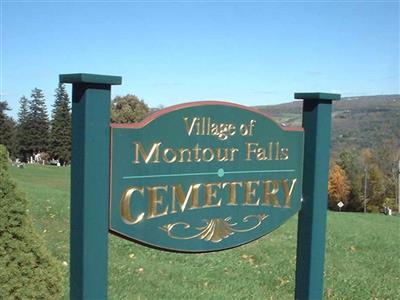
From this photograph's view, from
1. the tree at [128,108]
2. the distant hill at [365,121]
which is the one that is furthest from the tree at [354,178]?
the tree at [128,108]

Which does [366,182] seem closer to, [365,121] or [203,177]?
[365,121]

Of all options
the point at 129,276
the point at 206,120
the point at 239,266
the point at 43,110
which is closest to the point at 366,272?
the point at 239,266

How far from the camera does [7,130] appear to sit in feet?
160

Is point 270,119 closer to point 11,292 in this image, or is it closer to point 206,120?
point 206,120

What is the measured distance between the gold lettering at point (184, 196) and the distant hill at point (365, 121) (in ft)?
258

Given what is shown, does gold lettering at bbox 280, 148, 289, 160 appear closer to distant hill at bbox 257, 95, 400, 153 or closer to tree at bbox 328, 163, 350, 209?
tree at bbox 328, 163, 350, 209

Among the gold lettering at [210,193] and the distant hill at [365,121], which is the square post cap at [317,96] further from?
the distant hill at [365,121]

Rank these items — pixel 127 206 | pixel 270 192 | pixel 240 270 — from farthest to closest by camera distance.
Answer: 1. pixel 240 270
2. pixel 270 192
3. pixel 127 206

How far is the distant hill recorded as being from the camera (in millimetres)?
84562

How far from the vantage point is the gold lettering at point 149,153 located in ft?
9.08

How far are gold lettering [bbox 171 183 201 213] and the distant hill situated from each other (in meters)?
78.5

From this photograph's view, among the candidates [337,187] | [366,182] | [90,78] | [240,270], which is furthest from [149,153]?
[337,187]

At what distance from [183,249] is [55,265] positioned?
148cm

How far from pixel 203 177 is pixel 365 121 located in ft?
326
